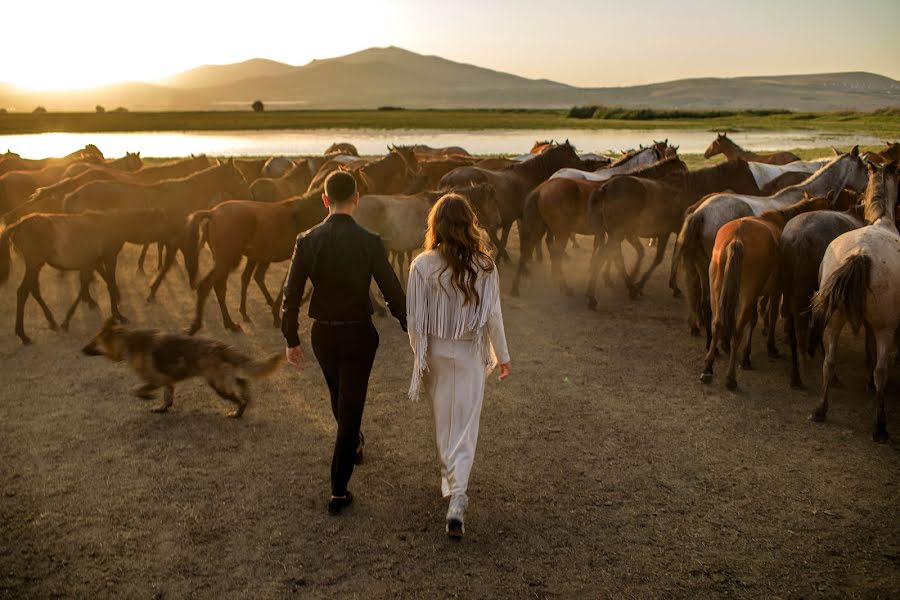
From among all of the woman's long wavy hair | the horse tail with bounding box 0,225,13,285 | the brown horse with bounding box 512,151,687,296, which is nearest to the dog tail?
the woman's long wavy hair

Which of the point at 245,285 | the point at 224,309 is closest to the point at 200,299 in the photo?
the point at 224,309

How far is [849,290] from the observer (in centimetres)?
630

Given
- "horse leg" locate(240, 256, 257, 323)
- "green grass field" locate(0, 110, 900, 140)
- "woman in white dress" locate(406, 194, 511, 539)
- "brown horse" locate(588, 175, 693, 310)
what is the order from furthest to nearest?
1. "green grass field" locate(0, 110, 900, 140)
2. "brown horse" locate(588, 175, 693, 310)
3. "horse leg" locate(240, 256, 257, 323)
4. "woman in white dress" locate(406, 194, 511, 539)

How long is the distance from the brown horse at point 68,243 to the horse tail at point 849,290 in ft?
28.7

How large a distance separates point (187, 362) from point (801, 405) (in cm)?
599

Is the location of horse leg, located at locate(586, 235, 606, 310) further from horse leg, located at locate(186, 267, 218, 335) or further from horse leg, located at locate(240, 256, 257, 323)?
horse leg, located at locate(186, 267, 218, 335)

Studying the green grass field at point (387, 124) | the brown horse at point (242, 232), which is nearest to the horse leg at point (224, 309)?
the brown horse at point (242, 232)

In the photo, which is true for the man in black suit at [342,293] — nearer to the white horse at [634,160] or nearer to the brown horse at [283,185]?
the brown horse at [283,185]

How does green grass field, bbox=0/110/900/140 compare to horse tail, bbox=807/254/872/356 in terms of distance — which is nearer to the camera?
horse tail, bbox=807/254/872/356

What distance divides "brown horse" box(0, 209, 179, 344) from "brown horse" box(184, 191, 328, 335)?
1.14 m

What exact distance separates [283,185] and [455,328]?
10.4 meters

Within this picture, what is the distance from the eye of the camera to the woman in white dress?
14.5 feet

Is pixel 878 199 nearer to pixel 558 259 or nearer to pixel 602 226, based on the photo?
pixel 602 226

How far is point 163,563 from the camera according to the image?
445 centimetres
